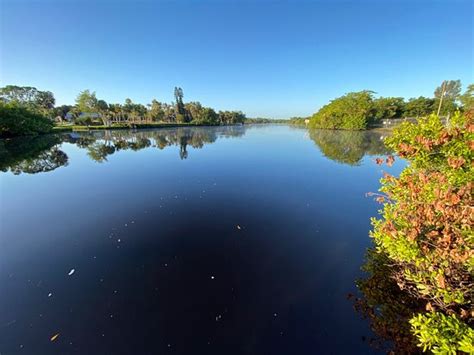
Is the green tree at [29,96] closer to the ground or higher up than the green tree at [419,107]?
higher up

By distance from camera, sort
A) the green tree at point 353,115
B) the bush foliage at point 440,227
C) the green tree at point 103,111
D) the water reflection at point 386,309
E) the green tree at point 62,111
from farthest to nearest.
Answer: the green tree at point 62,111 → the green tree at point 103,111 → the green tree at point 353,115 → the water reflection at point 386,309 → the bush foliage at point 440,227

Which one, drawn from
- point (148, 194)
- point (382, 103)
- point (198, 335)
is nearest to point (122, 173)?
point (148, 194)

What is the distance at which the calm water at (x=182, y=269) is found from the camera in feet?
8.65

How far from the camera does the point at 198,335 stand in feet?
8.66

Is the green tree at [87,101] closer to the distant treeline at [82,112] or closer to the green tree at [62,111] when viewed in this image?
the distant treeline at [82,112]

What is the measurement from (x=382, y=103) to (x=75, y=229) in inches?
2564

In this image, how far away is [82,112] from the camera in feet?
210

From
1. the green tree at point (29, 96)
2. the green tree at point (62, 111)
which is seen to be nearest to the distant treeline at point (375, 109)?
the green tree at point (29, 96)

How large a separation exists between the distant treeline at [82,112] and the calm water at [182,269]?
2870 centimetres

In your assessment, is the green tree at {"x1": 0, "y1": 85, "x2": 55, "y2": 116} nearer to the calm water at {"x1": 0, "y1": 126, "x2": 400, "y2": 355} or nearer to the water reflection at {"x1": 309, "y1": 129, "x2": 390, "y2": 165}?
the calm water at {"x1": 0, "y1": 126, "x2": 400, "y2": 355}

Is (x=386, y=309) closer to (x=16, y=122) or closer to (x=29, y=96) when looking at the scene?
(x=16, y=122)

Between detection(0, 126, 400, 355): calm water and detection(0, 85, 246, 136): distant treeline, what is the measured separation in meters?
28.7

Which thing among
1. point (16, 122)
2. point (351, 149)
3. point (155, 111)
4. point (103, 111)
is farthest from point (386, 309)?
point (155, 111)

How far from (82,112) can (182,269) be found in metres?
81.2
